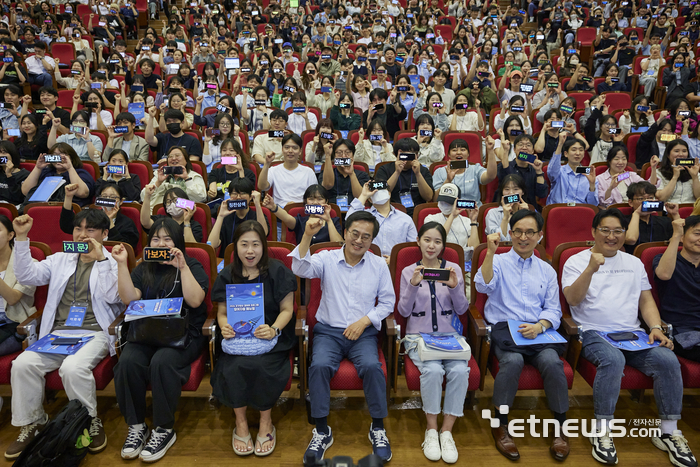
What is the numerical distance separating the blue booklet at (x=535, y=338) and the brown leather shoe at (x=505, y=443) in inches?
16.0

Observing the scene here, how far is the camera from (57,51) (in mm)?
7047

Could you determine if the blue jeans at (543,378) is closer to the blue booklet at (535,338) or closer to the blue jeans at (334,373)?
the blue booklet at (535,338)

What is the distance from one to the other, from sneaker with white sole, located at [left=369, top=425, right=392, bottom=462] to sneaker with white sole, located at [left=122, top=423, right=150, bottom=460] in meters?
1.01

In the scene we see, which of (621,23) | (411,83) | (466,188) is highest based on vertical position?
(621,23)

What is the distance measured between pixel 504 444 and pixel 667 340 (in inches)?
36.3

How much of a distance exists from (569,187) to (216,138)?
2.98m

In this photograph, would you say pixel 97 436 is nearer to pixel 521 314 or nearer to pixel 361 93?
pixel 521 314

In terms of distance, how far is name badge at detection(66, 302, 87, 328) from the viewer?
225 centimetres

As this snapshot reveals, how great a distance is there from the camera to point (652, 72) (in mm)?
6402

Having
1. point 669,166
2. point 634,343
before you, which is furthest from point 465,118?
point 634,343

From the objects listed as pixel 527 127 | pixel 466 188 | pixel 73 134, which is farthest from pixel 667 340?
pixel 73 134

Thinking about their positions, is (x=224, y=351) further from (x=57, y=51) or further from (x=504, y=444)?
(x=57, y=51)

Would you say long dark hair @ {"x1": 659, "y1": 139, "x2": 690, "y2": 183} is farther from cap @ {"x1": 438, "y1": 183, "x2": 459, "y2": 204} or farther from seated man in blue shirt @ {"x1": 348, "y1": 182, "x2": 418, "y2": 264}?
seated man in blue shirt @ {"x1": 348, "y1": 182, "x2": 418, "y2": 264}

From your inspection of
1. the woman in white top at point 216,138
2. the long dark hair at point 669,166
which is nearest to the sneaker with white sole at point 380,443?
the woman in white top at point 216,138
